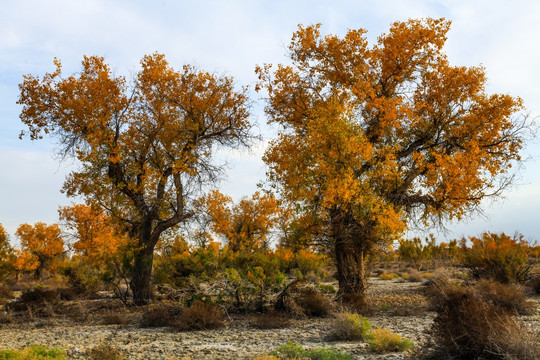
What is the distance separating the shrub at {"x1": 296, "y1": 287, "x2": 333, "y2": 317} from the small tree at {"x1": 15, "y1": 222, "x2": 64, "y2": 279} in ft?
106

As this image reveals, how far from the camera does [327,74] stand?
52.6 feet

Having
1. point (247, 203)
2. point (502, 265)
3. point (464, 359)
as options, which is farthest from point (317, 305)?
point (247, 203)

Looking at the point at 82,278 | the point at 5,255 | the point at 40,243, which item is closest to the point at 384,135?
the point at 82,278

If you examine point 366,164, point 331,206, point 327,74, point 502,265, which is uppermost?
point 327,74

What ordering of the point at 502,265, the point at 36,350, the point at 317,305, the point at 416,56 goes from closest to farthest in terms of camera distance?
the point at 36,350, the point at 317,305, the point at 416,56, the point at 502,265

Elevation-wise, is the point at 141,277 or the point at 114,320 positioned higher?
the point at 141,277

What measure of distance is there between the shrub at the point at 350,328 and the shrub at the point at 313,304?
3362mm

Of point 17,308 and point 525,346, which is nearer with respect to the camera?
point 525,346

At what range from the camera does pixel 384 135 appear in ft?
49.4

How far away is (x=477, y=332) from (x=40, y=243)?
41.5m

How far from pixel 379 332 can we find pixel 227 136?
1180 centimetres

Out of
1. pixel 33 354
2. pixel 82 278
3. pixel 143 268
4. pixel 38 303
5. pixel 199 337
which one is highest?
pixel 143 268

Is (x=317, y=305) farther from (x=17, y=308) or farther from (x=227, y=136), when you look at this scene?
(x=17, y=308)

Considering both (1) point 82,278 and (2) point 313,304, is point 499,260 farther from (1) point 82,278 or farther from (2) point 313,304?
(1) point 82,278
